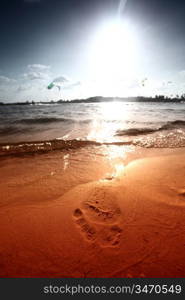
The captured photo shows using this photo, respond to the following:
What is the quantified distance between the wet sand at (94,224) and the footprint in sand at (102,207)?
17mm

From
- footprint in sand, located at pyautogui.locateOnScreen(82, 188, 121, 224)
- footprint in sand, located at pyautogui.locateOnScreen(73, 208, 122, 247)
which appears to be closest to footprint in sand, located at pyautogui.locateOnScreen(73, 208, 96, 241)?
footprint in sand, located at pyautogui.locateOnScreen(73, 208, 122, 247)

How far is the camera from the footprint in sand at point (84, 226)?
233 centimetres

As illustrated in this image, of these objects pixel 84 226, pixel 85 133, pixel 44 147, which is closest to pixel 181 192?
pixel 84 226

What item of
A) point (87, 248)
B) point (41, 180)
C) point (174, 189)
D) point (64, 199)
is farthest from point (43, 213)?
point (174, 189)

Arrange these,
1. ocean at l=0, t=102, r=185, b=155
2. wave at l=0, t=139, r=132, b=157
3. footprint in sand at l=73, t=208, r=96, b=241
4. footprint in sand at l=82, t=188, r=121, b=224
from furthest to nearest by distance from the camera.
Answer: ocean at l=0, t=102, r=185, b=155, wave at l=0, t=139, r=132, b=157, footprint in sand at l=82, t=188, r=121, b=224, footprint in sand at l=73, t=208, r=96, b=241

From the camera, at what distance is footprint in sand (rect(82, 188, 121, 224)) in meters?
2.67

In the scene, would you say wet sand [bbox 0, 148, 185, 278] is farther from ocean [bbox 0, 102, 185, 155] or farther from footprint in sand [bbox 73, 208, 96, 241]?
ocean [bbox 0, 102, 185, 155]

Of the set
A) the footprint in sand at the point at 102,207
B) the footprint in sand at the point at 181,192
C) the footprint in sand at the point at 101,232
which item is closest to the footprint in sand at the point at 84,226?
the footprint in sand at the point at 101,232

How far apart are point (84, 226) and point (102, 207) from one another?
0.56 meters

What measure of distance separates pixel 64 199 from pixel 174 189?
2.50m

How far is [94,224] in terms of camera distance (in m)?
2.54

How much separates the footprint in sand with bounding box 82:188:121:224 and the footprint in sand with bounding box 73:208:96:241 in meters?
0.14

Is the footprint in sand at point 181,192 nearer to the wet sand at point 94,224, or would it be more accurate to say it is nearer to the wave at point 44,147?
the wet sand at point 94,224

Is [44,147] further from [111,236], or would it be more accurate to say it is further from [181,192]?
[181,192]
